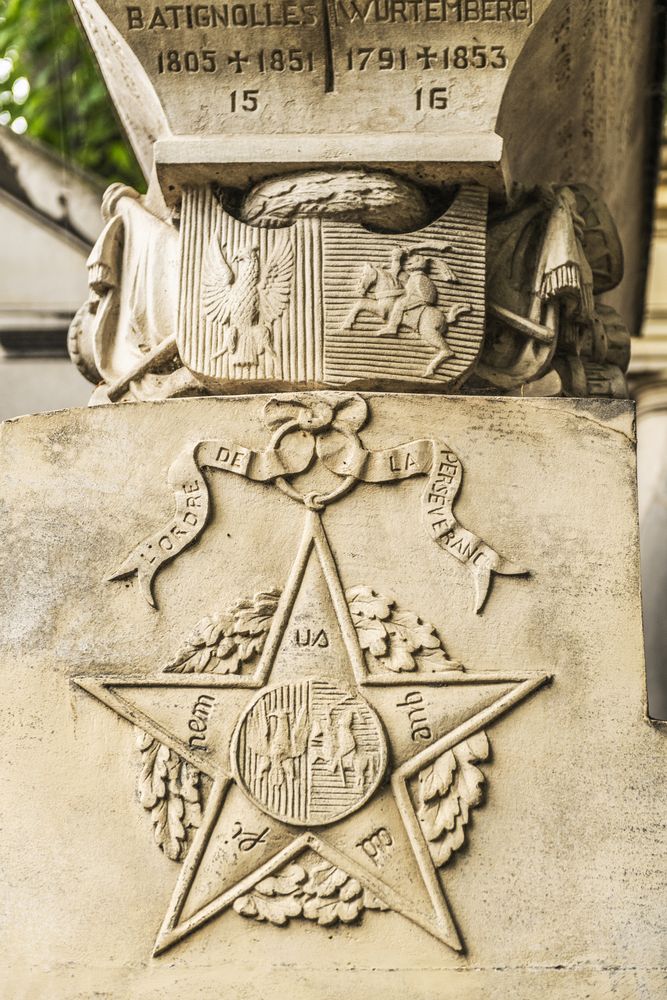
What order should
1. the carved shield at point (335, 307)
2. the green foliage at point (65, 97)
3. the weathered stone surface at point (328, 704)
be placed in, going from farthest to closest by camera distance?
the green foliage at point (65, 97) → the carved shield at point (335, 307) → the weathered stone surface at point (328, 704)

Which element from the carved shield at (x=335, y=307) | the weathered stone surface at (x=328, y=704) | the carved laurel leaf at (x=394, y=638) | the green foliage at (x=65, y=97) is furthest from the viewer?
the green foliage at (x=65, y=97)

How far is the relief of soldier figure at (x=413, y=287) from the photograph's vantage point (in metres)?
3.06

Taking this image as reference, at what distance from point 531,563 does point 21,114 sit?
4.56 metres

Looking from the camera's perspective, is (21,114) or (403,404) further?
(21,114)

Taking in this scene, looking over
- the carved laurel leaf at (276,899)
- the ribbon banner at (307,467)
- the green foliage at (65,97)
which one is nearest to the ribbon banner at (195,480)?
the ribbon banner at (307,467)

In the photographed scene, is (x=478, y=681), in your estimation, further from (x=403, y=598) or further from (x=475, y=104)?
(x=475, y=104)

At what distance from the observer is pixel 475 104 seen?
311cm

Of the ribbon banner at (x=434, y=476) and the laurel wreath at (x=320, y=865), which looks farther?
the ribbon banner at (x=434, y=476)

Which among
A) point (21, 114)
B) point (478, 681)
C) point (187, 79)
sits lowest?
point (478, 681)

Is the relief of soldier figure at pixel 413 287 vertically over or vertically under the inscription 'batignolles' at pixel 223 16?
under

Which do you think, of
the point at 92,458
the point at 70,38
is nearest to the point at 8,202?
the point at 70,38

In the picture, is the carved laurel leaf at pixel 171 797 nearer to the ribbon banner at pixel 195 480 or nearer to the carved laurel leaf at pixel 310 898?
the carved laurel leaf at pixel 310 898

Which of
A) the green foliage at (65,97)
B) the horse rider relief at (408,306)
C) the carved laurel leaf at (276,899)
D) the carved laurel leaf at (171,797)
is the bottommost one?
the carved laurel leaf at (276,899)

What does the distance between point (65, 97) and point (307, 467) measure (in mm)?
4141
